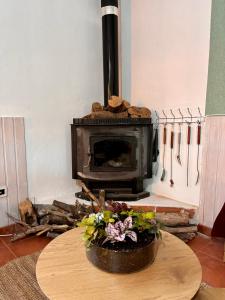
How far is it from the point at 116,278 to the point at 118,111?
5.81 ft

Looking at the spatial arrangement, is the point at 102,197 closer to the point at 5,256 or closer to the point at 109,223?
the point at 5,256

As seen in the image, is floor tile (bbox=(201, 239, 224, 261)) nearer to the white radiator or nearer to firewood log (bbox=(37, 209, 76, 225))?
firewood log (bbox=(37, 209, 76, 225))

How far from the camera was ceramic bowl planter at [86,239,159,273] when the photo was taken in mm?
931

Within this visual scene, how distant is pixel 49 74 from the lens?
2473 mm

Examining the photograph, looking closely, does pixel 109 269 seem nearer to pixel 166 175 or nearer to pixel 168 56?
pixel 166 175

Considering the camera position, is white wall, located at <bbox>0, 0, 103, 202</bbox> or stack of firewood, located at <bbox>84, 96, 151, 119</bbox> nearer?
white wall, located at <bbox>0, 0, 103, 202</bbox>

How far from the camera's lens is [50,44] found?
2.45 m

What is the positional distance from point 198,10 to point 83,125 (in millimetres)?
1410

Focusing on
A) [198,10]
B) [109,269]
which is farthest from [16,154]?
[198,10]

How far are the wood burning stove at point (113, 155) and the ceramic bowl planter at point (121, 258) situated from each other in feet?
4.94

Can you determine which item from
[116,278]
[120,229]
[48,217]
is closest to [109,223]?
[120,229]

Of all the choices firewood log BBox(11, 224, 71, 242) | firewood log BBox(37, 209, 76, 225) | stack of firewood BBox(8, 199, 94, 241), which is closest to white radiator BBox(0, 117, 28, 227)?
stack of firewood BBox(8, 199, 94, 241)

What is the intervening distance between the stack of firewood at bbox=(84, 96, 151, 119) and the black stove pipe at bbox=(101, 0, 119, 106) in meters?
0.18

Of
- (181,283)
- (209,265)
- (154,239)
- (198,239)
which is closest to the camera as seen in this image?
(181,283)
